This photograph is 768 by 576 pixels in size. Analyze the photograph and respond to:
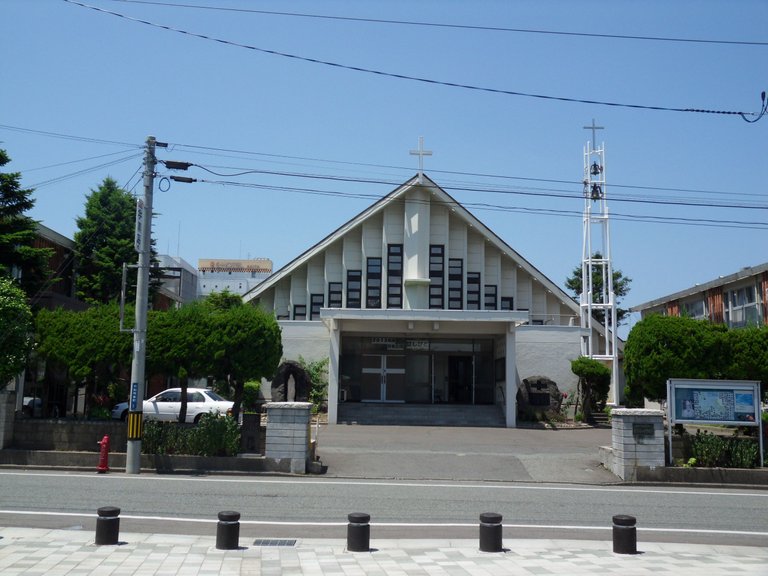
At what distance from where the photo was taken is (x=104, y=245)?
129 feet

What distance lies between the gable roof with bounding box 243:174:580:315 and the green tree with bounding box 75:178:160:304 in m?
8.05

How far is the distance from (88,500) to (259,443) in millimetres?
6229

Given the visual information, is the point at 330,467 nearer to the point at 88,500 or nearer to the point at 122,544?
the point at 88,500

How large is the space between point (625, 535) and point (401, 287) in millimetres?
27391

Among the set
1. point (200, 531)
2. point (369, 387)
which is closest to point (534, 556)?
point (200, 531)

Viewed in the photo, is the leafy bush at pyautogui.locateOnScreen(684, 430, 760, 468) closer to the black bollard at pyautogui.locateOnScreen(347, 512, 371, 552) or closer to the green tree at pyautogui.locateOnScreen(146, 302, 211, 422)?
the black bollard at pyautogui.locateOnScreen(347, 512, 371, 552)

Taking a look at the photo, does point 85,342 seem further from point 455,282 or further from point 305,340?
point 455,282

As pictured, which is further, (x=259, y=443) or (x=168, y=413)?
(x=168, y=413)

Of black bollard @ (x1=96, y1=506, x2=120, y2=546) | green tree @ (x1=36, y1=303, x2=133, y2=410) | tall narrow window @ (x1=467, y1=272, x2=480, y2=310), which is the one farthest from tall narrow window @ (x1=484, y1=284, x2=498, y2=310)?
black bollard @ (x1=96, y1=506, x2=120, y2=546)

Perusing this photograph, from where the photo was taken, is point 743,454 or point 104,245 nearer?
point 743,454

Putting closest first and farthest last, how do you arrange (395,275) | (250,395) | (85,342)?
(85,342)
(250,395)
(395,275)

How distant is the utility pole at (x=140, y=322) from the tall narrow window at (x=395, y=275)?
18.1 meters

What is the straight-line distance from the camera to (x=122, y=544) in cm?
1034

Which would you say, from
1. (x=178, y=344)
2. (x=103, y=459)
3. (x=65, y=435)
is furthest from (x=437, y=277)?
(x=103, y=459)
